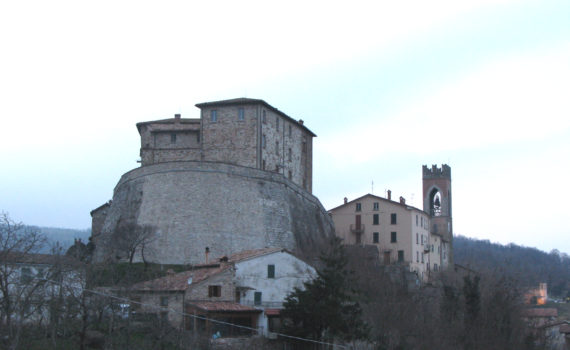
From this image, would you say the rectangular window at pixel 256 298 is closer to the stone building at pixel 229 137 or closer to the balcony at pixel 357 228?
the stone building at pixel 229 137

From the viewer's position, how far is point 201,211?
4750 cm

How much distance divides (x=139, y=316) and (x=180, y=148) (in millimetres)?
26078

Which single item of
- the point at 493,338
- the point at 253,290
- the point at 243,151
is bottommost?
the point at 493,338

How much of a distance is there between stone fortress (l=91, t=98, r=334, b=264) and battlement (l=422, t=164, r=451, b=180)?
2416 cm

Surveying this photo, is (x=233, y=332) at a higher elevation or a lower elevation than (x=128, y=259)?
lower

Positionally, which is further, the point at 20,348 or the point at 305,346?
the point at 305,346

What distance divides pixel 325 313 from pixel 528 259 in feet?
483

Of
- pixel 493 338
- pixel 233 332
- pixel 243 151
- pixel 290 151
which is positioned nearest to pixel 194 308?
pixel 233 332

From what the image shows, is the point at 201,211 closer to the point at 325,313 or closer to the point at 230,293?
the point at 230,293

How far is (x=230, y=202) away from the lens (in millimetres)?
48469

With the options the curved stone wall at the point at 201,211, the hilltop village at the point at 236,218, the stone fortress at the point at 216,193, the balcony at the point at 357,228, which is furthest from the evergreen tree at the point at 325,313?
the balcony at the point at 357,228

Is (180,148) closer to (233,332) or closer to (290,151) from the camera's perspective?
(290,151)

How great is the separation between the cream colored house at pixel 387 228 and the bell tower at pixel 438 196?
1528 centimetres

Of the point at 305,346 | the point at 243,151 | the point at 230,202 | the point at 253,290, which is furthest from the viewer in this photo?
the point at 243,151
